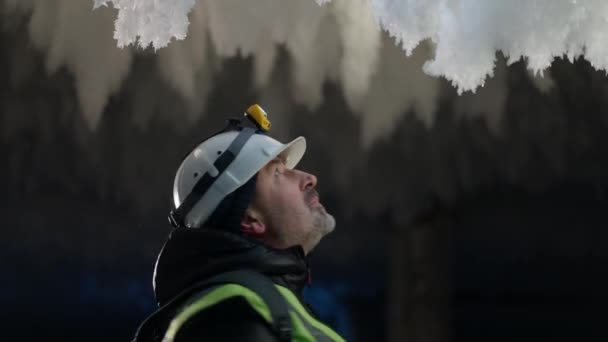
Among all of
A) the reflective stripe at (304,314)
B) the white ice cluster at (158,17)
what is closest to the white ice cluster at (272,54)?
the white ice cluster at (158,17)

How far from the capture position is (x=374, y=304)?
7.50 metres

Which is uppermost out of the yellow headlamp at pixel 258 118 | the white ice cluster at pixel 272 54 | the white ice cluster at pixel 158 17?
the white ice cluster at pixel 272 54

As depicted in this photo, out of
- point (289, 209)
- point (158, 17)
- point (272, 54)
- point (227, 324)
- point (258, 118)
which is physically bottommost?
point (227, 324)

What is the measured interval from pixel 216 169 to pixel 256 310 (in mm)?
290

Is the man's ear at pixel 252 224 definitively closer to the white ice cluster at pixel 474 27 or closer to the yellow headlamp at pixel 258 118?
the yellow headlamp at pixel 258 118

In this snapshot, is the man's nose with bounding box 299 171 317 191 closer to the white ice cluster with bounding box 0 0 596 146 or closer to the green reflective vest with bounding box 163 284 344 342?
the green reflective vest with bounding box 163 284 344 342

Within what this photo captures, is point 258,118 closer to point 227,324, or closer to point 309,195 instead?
point 309,195

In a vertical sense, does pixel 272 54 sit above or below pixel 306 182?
above

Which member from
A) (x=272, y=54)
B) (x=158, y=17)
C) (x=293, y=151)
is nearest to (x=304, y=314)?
(x=293, y=151)

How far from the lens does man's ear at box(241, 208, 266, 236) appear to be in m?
0.99

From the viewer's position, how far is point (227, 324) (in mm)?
784

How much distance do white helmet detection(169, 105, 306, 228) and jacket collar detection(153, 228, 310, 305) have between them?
0.08 m

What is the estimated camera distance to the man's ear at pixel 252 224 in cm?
99

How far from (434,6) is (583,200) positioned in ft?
15.0
